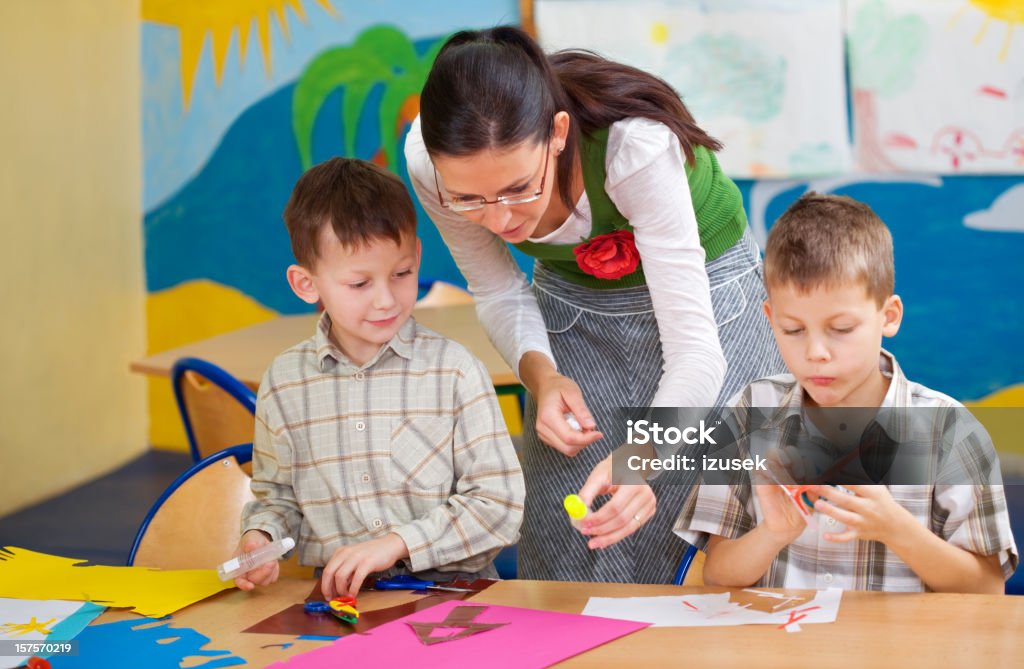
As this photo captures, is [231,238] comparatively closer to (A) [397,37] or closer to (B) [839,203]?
(A) [397,37]

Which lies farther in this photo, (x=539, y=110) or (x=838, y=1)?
(x=838, y=1)

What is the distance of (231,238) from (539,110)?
3028 mm

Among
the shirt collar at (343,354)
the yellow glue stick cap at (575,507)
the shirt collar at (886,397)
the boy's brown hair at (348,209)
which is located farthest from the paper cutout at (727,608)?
the boy's brown hair at (348,209)

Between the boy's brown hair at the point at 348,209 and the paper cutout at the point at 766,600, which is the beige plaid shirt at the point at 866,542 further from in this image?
the boy's brown hair at the point at 348,209

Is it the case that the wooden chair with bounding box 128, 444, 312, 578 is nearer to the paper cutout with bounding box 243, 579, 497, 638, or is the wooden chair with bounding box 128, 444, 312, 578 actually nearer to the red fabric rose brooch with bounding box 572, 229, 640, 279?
the paper cutout with bounding box 243, 579, 497, 638

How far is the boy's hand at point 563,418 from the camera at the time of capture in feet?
4.65

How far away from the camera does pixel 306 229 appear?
1.49 meters

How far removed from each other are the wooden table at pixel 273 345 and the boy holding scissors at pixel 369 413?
791 mm

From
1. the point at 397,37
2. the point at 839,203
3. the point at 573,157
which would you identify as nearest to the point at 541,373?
the point at 573,157

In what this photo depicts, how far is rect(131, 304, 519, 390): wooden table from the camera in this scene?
2400 mm

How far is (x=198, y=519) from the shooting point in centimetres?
158

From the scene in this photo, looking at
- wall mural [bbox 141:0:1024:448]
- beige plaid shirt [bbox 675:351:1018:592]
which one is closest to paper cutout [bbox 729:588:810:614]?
beige plaid shirt [bbox 675:351:1018:592]

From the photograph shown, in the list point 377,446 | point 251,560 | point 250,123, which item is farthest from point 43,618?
point 250,123

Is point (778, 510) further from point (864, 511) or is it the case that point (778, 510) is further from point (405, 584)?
point (405, 584)
